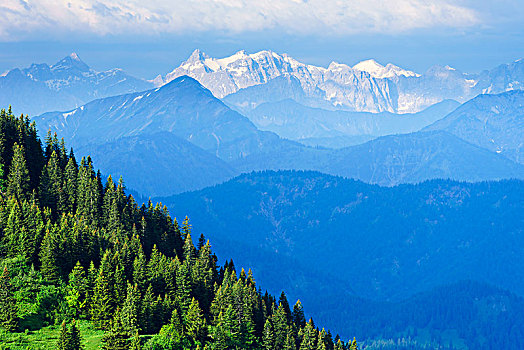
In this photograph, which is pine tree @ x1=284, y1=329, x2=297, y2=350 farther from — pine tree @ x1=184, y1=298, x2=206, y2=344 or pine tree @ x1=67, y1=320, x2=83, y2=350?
pine tree @ x1=67, y1=320, x2=83, y2=350

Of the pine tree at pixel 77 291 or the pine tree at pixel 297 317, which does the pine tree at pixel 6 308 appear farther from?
the pine tree at pixel 297 317

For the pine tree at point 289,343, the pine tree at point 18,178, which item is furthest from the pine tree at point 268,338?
the pine tree at point 18,178

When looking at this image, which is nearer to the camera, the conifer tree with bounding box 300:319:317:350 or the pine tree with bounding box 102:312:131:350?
the pine tree with bounding box 102:312:131:350

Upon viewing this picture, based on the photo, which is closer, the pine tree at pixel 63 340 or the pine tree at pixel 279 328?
the pine tree at pixel 63 340

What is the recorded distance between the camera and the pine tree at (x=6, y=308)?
7888 cm

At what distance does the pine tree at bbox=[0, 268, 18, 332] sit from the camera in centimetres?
7888

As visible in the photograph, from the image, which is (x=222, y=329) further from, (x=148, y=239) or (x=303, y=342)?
(x=148, y=239)

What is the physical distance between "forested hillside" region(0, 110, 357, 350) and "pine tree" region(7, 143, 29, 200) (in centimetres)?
18

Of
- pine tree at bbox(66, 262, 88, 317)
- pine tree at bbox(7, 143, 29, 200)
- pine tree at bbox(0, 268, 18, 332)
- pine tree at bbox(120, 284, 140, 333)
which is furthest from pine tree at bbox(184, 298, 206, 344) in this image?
pine tree at bbox(7, 143, 29, 200)

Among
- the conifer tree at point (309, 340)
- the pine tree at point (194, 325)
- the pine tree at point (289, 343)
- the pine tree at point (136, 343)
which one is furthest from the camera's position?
the conifer tree at point (309, 340)

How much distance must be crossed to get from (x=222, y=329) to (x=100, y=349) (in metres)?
19.0

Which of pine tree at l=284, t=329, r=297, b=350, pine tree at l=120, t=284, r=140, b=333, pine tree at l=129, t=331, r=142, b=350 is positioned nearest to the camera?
Result: pine tree at l=129, t=331, r=142, b=350

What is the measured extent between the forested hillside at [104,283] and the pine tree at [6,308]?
0.39 feet

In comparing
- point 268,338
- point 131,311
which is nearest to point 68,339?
point 131,311
